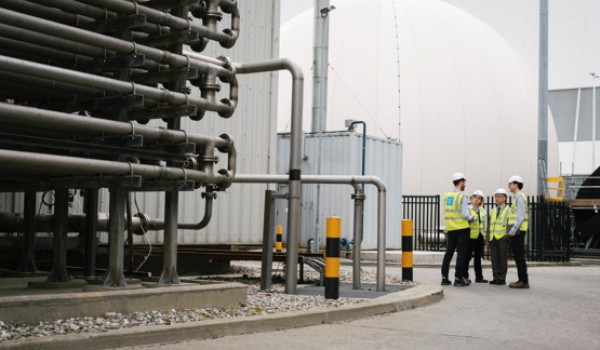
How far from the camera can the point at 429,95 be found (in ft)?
96.7

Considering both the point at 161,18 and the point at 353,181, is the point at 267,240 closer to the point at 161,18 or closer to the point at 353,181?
the point at 353,181

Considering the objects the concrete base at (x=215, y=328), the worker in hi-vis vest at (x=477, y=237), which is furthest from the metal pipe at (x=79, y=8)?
the worker in hi-vis vest at (x=477, y=237)

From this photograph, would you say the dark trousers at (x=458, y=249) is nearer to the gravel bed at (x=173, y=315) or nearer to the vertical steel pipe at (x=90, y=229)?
the gravel bed at (x=173, y=315)

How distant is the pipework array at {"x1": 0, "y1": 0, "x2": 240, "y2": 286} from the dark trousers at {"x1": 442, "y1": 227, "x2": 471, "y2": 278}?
19.4 feet

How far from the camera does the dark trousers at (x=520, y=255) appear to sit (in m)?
13.2

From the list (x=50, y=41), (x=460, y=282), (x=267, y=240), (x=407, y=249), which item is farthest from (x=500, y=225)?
(x=50, y=41)

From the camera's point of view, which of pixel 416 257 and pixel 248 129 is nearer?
pixel 248 129

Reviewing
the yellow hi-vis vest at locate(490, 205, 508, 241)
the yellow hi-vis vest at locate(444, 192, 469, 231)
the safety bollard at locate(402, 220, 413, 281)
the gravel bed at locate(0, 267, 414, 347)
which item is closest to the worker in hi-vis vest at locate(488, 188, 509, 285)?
the yellow hi-vis vest at locate(490, 205, 508, 241)

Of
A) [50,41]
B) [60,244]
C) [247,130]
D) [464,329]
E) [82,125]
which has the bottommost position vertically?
[464,329]

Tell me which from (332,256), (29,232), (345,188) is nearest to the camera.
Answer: (29,232)

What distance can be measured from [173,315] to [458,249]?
23.7ft

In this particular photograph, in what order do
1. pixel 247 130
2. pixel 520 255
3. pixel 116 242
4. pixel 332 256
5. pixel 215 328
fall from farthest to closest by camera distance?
1. pixel 247 130
2. pixel 520 255
3. pixel 332 256
4. pixel 116 242
5. pixel 215 328

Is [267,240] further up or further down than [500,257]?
further up

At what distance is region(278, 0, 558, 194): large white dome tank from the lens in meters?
29.1
